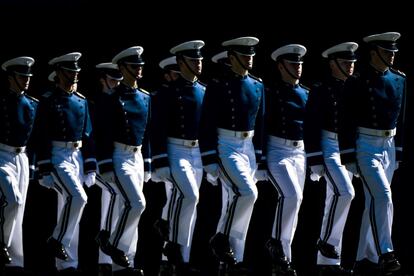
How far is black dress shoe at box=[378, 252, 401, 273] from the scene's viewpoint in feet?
52.5

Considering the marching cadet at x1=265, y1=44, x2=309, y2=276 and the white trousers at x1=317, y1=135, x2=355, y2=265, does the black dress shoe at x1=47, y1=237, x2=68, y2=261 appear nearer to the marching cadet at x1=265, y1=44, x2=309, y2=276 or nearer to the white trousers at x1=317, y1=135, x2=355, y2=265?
the marching cadet at x1=265, y1=44, x2=309, y2=276

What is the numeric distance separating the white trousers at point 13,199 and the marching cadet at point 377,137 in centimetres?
275

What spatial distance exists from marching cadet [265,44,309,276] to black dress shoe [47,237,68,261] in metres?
1.72

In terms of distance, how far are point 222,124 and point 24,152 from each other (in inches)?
65.4

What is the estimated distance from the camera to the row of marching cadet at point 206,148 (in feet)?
53.4

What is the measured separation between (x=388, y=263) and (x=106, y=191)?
102 inches

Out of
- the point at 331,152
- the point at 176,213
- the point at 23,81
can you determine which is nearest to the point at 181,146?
the point at 176,213

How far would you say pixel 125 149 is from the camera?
16469mm

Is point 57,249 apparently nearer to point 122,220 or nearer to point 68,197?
point 68,197

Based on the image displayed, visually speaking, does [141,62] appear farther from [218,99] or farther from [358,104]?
[358,104]

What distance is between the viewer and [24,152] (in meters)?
16.4

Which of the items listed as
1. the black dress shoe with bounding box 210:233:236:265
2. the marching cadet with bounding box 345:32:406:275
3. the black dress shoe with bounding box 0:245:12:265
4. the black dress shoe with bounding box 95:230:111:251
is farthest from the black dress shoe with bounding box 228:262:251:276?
the black dress shoe with bounding box 0:245:12:265

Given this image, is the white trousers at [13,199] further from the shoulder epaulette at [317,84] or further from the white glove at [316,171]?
the shoulder epaulette at [317,84]

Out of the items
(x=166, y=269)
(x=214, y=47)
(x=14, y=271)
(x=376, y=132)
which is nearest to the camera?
(x=14, y=271)
